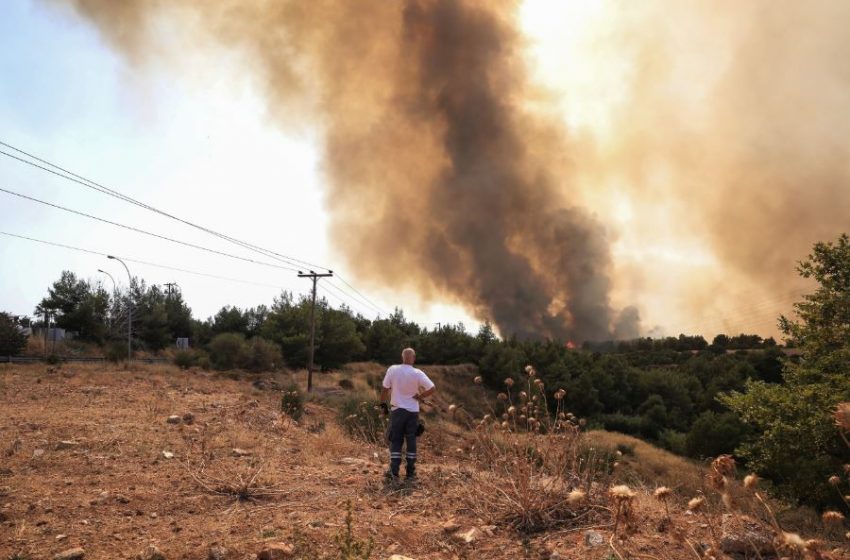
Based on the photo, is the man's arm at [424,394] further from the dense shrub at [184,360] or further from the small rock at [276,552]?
the dense shrub at [184,360]

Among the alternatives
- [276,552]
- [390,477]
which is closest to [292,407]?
[390,477]

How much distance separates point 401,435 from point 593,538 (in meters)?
3.81

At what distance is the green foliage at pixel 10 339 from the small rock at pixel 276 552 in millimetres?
40554

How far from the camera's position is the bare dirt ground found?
5.09 m

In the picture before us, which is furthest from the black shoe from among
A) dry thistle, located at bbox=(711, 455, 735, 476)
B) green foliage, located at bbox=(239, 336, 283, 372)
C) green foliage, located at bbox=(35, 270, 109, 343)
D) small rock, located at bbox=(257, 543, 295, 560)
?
green foliage, located at bbox=(35, 270, 109, 343)

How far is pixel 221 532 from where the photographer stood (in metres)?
5.65

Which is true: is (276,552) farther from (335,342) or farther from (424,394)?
(335,342)

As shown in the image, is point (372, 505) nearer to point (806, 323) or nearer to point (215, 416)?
point (215, 416)

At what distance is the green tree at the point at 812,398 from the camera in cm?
1558

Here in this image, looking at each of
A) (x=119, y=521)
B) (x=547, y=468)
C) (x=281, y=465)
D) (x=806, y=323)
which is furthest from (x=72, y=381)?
(x=806, y=323)

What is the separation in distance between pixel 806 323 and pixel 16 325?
4477 cm

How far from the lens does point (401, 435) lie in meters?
8.27

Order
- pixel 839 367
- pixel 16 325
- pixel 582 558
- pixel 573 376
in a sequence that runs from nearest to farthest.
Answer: pixel 582 558 < pixel 839 367 < pixel 16 325 < pixel 573 376

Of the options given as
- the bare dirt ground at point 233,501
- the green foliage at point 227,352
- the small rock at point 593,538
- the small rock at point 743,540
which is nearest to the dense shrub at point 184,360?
the green foliage at point 227,352
